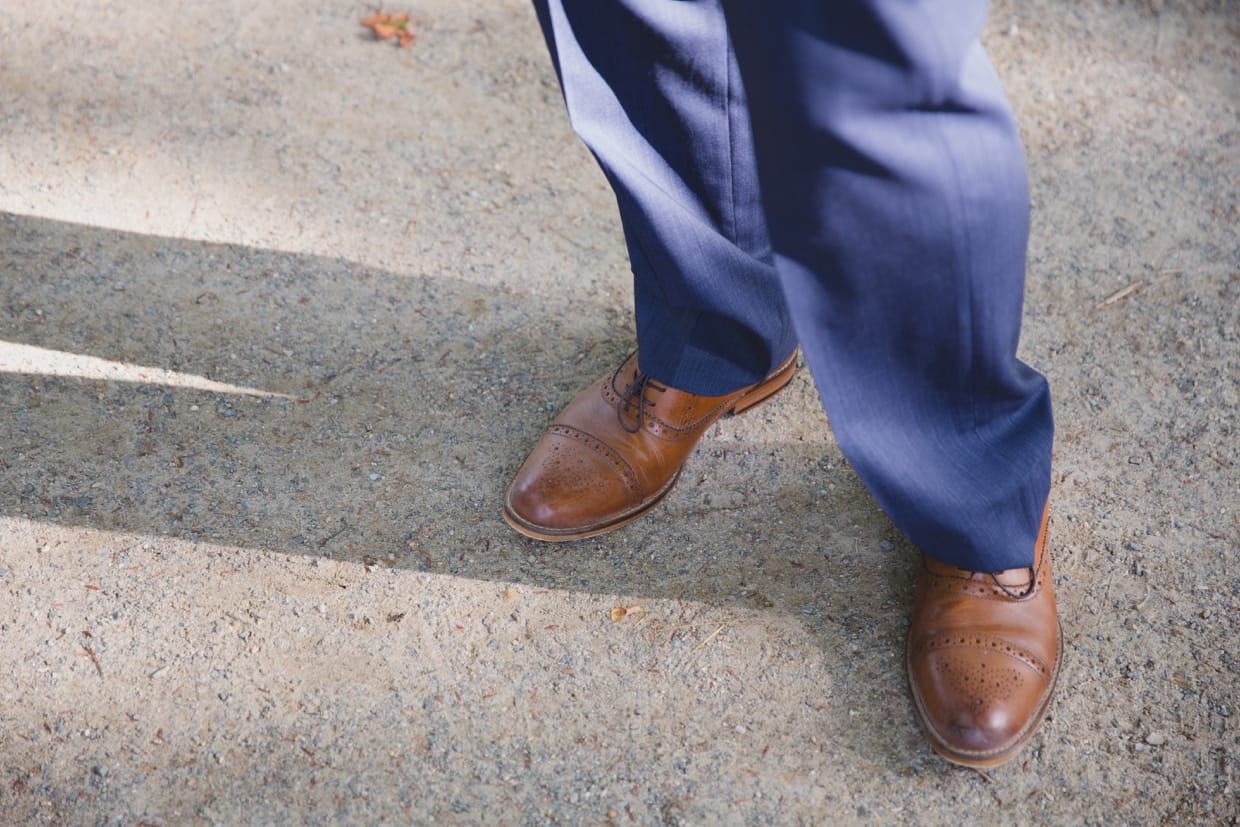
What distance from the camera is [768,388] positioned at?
151 cm

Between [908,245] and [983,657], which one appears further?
[983,657]

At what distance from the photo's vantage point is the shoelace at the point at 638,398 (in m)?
1.34

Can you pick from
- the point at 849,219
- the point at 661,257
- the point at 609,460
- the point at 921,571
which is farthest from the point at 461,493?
the point at 849,219

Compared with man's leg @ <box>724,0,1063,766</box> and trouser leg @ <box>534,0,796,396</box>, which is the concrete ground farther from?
trouser leg @ <box>534,0,796,396</box>

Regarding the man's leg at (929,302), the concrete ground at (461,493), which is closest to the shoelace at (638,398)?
the concrete ground at (461,493)

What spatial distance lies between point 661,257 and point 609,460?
312 mm

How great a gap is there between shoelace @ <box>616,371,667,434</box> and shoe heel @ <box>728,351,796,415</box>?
0.19 metres

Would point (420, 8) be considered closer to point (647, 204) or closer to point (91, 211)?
point (91, 211)

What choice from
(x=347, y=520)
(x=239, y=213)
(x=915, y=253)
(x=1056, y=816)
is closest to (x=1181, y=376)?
(x=1056, y=816)

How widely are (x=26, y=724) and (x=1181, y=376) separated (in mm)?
1705

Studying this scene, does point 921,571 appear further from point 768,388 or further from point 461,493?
point 461,493

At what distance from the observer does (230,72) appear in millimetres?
2105

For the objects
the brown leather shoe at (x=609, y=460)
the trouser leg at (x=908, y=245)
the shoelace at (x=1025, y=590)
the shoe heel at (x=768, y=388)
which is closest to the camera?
the trouser leg at (x=908, y=245)

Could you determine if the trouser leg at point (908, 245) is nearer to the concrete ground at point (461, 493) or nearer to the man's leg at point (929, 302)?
the man's leg at point (929, 302)
